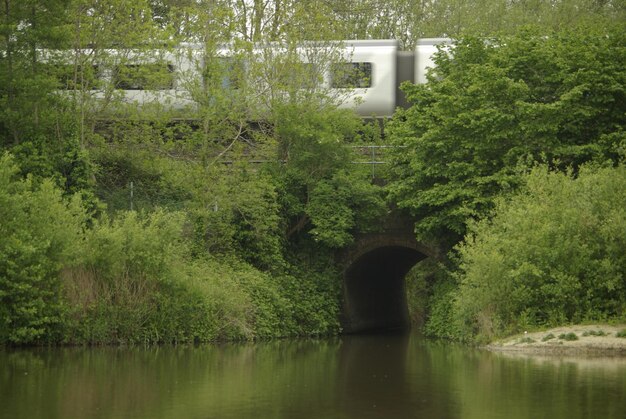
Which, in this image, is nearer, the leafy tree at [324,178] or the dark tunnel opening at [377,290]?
the leafy tree at [324,178]

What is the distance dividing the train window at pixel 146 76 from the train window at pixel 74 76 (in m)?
0.96

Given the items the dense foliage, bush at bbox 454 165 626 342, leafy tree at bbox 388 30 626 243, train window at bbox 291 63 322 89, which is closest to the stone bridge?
the dense foliage

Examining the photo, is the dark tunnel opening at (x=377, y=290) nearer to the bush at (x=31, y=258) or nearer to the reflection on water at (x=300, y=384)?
the reflection on water at (x=300, y=384)

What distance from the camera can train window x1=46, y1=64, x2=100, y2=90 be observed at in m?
37.4

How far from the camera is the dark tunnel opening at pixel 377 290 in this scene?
138 feet

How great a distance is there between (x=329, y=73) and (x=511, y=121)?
8.28m

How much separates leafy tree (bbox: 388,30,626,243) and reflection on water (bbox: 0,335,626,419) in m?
8.04

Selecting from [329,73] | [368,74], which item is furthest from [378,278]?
[329,73]

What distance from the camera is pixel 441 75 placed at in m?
39.4

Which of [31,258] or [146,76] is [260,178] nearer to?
[146,76]

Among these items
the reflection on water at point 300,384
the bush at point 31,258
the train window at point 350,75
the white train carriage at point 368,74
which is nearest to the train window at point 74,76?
the bush at point 31,258

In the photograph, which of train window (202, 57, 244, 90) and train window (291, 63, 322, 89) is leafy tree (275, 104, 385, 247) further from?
train window (202, 57, 244, 90)

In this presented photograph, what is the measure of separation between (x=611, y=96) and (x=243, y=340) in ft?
45.9

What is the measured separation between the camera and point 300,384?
2055cm
